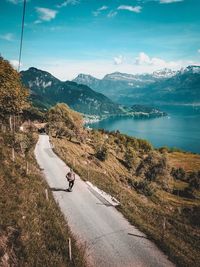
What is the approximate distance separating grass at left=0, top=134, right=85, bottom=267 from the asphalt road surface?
1321 mm

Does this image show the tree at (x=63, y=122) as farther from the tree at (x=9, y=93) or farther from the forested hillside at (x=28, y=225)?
the forested hillside at (x=28, y=225)

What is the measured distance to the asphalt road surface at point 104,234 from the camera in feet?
50.4

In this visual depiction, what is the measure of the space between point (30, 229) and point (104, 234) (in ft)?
17.6

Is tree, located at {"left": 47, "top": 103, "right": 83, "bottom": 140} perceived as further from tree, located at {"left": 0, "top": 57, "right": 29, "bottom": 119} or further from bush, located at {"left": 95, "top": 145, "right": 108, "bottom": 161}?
tree, located at {"left": 0, "top": 57, "right": 29, "bottom": 119}

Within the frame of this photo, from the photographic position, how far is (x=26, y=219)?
1642 centimetres

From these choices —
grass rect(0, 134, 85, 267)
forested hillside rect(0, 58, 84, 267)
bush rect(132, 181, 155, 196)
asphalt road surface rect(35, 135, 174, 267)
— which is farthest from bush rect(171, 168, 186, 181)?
grass rect(0, 134, 85, 267)

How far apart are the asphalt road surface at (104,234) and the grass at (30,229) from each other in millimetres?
1321

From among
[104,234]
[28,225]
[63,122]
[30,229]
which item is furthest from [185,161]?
[30,229]

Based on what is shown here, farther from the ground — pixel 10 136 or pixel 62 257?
pixel 10 136

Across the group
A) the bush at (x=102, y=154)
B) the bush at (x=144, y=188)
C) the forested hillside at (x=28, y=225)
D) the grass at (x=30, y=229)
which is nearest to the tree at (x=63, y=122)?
the bush at (x=102, y=154)

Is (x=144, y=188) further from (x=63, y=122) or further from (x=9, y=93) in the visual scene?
(x=63, y=122)

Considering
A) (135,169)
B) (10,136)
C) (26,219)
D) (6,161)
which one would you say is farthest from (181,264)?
(135,169)

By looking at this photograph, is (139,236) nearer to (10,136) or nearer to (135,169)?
(10,136)

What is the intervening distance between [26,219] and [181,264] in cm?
931
